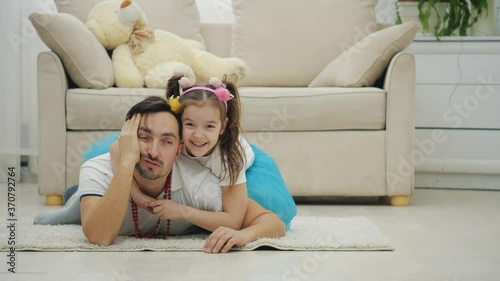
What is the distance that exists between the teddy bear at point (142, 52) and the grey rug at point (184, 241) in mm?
960

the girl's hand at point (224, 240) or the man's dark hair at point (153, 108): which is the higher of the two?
the man's dark hair at point (153, 108)

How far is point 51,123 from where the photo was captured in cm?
297

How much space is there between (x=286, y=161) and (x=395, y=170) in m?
0.43

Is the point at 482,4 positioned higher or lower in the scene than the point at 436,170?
higher

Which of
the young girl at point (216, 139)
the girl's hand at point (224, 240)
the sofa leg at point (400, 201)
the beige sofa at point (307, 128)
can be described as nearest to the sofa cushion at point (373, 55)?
the beige sofa at point (307, 128)

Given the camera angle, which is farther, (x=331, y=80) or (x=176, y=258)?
(x=331, y=80)

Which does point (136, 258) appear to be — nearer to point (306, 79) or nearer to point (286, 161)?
point (286, 161)

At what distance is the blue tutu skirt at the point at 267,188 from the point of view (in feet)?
7.36

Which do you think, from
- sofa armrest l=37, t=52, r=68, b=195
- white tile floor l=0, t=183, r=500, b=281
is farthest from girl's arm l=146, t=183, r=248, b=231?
sofa armrest l=37, t=52, r=68, b=195

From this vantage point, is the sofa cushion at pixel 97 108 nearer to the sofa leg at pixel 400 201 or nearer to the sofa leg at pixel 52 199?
the sofa leg at pixel 52 199

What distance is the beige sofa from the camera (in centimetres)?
296

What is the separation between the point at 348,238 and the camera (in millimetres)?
2195

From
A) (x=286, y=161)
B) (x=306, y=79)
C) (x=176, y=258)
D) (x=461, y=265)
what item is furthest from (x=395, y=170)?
(x=176, y=258)

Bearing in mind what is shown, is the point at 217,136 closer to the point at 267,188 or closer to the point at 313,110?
the point at 267,188
